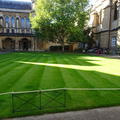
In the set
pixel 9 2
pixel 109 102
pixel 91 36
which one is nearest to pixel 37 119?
pixel 109 102

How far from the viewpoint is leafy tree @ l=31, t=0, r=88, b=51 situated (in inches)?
1310

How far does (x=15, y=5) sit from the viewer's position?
49.8m

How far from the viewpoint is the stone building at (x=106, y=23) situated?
33188mm

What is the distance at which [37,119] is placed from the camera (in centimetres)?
490

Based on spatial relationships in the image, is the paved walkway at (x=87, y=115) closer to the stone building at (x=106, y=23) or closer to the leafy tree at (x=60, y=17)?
the stone building at (x=106, y=23)

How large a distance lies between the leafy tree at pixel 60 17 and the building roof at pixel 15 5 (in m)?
17.9

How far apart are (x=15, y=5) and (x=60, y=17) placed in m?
23.7

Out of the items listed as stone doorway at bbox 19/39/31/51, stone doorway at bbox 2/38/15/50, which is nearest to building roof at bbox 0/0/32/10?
stone doorway at bbox 2/38/15/50

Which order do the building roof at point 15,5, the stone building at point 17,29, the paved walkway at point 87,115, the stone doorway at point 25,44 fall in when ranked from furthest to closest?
the stone doorway at point 25,44
the building roof at point 15,5
the stone building at point 17,29
the paved walkway at point 87,115

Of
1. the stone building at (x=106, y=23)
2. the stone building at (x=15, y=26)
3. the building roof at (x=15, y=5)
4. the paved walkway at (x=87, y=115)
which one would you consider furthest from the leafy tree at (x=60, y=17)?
the paved walkway at (x=87, y=115)

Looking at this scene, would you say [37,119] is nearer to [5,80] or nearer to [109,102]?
[109,102]

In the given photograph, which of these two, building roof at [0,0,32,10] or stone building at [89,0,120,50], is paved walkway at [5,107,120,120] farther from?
building roof at [0,0,32,10]

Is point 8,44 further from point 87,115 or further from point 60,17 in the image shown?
point 87,115

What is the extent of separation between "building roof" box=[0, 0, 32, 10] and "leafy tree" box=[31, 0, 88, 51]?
17.9 metres
